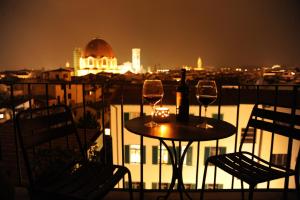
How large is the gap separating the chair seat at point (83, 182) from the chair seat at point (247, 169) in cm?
93

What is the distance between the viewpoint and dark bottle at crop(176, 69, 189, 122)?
7.19ft

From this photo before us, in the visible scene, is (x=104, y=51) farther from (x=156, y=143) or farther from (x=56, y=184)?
(x=56, y=184)

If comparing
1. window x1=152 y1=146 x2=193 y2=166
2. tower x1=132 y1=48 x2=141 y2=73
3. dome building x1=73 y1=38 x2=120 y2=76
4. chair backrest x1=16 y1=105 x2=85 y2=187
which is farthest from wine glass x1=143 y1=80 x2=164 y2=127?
tower x1=132 y1=48 x2=141 y2=73

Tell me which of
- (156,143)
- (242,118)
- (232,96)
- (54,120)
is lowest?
(156,143)

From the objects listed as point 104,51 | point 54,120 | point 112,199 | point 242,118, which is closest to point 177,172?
point 112,199

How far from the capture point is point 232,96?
1007cm

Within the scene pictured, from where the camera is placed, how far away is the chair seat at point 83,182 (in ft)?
5.74

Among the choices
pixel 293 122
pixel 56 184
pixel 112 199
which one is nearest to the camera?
pixel 56 184

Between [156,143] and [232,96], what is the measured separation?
376 cm

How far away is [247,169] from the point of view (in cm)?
212

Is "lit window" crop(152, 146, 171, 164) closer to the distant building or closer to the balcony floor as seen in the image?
the balcony floor

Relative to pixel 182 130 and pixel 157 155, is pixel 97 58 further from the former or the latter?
pixel 182 130

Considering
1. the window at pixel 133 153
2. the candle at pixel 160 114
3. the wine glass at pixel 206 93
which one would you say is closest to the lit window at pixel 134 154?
the window at pixel 133 153

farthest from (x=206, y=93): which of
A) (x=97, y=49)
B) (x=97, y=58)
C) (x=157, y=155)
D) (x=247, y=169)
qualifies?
(x=97, y=49)
